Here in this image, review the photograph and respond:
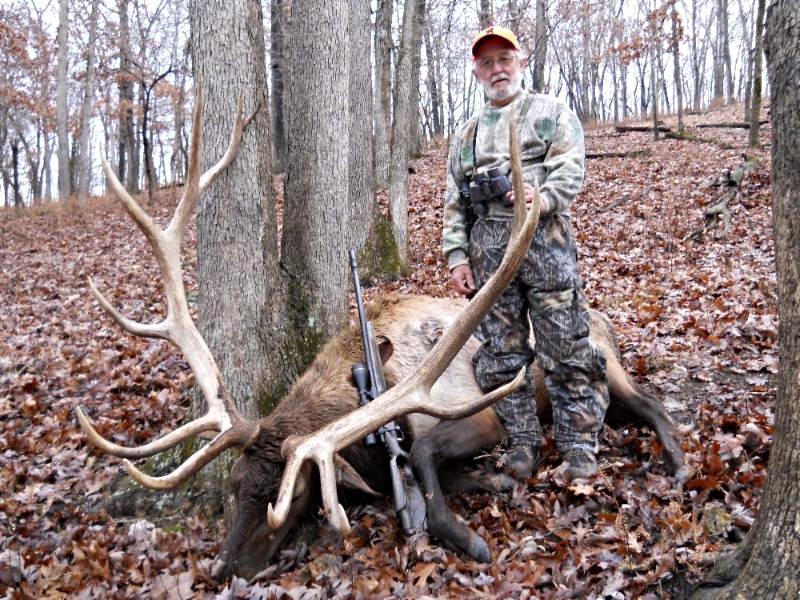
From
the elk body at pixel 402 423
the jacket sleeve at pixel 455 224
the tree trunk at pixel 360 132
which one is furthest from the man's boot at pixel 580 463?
the tree trunk at pixel 360 132

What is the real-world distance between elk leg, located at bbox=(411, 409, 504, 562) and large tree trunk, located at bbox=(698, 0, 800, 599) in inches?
53.7

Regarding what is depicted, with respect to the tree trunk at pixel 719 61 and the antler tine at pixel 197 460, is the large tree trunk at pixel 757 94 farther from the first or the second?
the tree trunk at pixel 719 61

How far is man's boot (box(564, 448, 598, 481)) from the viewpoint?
3.87 meters

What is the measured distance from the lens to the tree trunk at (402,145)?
935 centimetres

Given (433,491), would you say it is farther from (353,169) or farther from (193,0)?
(353,169)

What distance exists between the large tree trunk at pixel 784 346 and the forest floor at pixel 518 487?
0.51 m

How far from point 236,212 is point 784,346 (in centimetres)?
316

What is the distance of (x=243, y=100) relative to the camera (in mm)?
4211

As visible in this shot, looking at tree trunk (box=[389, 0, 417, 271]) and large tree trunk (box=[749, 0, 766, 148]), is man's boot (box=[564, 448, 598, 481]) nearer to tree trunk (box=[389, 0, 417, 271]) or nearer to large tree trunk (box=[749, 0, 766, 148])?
tree trunk (box=[389, 0, 417, 271])

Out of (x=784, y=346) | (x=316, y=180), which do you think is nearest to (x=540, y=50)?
(x=316, y=180)

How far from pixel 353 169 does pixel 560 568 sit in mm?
6512

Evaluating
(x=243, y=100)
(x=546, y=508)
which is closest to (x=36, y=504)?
(x=243, y=100)

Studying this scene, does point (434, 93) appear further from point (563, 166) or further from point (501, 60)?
point (563, 166)

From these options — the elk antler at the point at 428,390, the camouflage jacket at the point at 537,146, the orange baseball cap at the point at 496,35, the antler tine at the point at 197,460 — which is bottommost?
the antler tine at the point at 197,460
